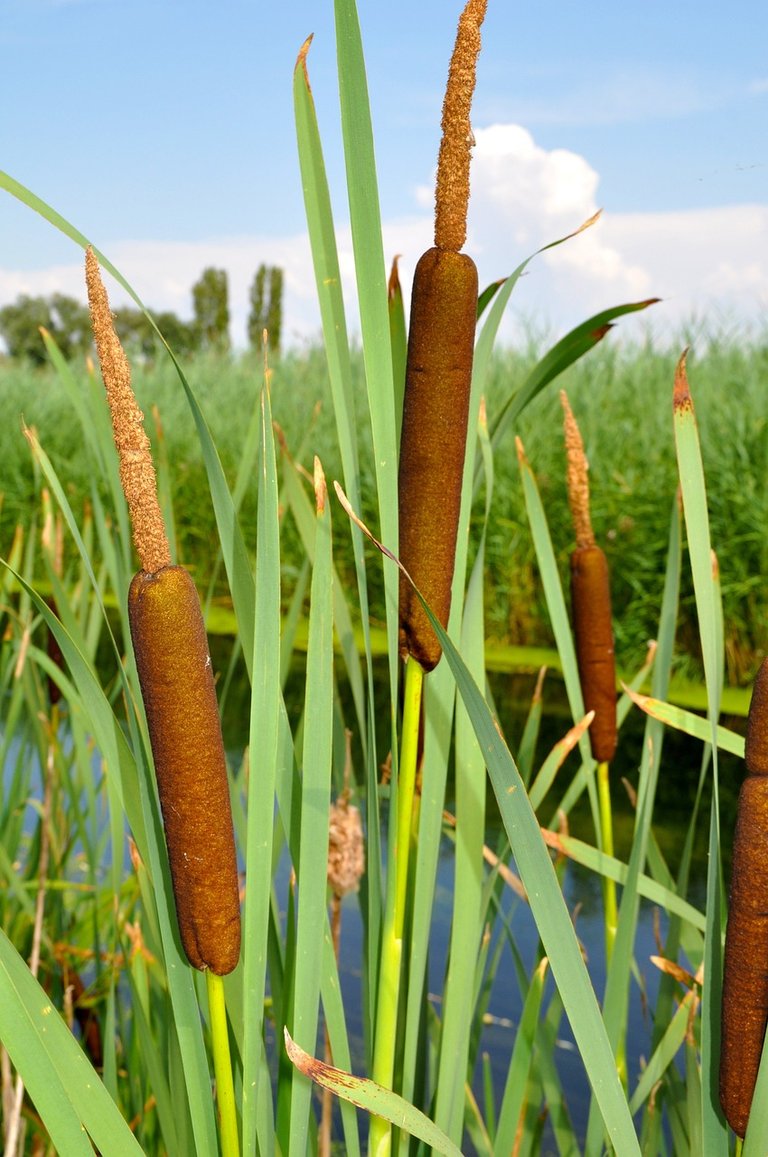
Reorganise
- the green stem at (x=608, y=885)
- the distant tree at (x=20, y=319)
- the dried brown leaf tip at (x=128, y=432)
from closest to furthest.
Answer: the dried brown leaf tip at (x=128, y=432) < the green stem at (x=608, y=885) < the distant tree at (x=20, y=319)

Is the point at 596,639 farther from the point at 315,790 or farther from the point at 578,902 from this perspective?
the point at 578,902

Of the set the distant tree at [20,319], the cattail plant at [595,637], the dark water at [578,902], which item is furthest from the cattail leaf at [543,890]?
the distant tree at [20,319]

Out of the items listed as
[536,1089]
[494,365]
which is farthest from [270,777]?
[494,365]

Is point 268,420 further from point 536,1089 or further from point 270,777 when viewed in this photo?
point 536,1089

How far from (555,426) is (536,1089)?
317 cm

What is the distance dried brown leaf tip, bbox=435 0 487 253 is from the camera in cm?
37

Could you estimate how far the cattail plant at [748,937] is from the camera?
367mm

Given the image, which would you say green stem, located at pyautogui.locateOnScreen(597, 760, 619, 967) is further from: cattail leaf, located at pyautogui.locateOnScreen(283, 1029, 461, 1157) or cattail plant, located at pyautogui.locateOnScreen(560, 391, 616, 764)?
cattail leaf, located at pyautogui.locateOnScreen(283, 1029, 461, 1157)

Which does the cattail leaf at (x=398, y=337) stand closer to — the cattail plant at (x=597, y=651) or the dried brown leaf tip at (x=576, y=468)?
the dried brown leaf tip at (x=576, y=468)

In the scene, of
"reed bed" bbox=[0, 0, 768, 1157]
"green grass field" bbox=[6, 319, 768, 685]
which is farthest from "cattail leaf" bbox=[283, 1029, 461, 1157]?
"green grass field" bbox=[6, 319, 768, 685]

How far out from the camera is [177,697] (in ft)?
1.14

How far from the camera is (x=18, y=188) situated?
0.40 metres

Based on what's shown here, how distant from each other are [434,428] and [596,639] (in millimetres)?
346

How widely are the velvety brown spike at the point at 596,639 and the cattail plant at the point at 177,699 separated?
1.24 feet
